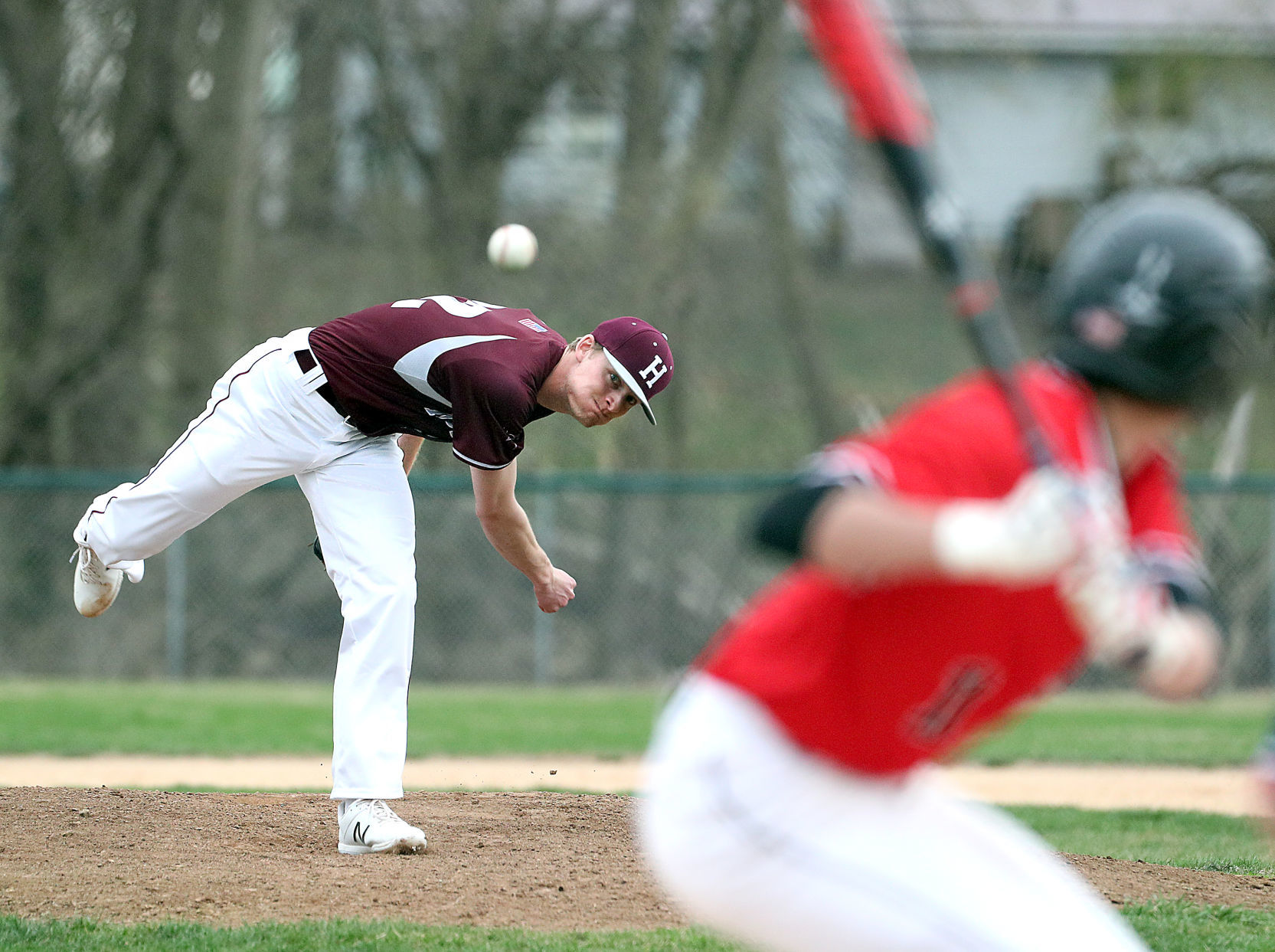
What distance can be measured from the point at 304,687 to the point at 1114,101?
1787cm

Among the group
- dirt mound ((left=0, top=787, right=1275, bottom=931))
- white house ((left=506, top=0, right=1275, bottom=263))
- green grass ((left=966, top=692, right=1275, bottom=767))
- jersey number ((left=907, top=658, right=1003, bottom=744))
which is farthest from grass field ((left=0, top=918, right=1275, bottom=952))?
white house ((left=506, top=0, right=1275, bottom=263))

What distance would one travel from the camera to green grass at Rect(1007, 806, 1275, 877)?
6.09 m

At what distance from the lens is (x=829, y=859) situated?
242 centimetres

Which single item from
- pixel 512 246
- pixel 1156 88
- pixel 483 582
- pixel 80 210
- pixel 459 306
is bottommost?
pixel 483 582

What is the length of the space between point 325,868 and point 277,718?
6.30m

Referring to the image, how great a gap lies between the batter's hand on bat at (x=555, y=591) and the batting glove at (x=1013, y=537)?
10.1 feet

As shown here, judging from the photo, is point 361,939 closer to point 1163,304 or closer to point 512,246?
point 1163,304

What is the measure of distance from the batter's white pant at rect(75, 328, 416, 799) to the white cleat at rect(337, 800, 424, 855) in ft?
0.36

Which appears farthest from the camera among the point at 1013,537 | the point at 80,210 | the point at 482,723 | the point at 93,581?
the point at 80,210

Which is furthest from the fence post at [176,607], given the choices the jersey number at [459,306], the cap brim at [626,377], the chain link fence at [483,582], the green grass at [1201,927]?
the green grass at [1201,927]

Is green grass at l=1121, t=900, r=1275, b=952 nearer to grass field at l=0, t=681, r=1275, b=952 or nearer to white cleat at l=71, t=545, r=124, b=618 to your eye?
grass field at l=0, t=681, r=1275, b=952

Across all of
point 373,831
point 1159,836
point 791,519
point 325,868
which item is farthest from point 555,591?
point 1159,836

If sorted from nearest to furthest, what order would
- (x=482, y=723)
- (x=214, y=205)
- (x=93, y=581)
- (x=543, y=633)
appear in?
(x=93, y=581)
(x=482, y=723)
(x=543, y=633)
(x=214, y=205)

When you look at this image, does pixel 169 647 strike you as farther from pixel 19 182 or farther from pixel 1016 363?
pixel 1016 363
